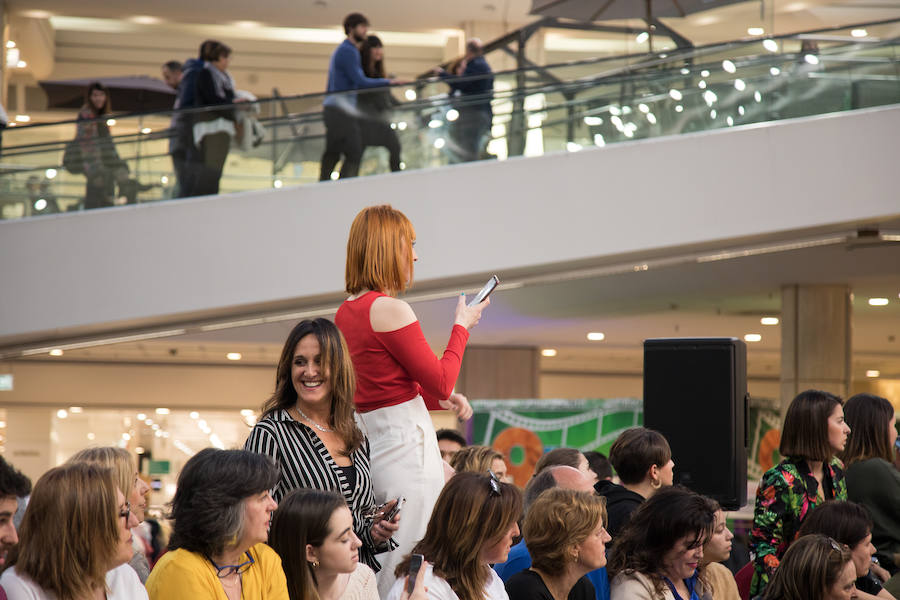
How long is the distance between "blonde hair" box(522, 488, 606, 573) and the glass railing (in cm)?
621

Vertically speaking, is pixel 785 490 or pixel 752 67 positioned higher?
pixel 752 67

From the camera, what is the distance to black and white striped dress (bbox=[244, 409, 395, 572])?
3.16 metres

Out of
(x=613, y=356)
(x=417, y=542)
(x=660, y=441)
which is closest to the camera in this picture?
(x=417, y=542)

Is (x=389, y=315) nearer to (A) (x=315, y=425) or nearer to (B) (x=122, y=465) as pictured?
(A) (x=315, y=425)

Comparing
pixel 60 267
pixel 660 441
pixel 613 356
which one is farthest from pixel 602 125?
pixel 613 356

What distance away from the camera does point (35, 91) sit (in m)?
18.2

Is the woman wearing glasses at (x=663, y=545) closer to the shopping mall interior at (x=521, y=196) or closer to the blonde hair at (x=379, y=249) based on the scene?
the blonde hair at (x=379, y=249)

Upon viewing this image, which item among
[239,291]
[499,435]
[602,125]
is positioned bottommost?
[499,435]

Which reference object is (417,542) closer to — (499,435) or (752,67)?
(752,67)

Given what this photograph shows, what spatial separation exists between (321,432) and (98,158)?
684cm

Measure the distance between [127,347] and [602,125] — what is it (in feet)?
35.9

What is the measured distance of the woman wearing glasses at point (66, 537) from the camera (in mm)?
2674

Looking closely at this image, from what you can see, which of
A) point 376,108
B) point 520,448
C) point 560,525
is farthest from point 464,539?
point 520,448

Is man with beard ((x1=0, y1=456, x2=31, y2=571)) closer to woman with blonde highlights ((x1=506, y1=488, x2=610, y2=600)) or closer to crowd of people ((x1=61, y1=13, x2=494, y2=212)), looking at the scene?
woman with blonde highlights ((x1=506, y1=488, x2=610, y2=600))
